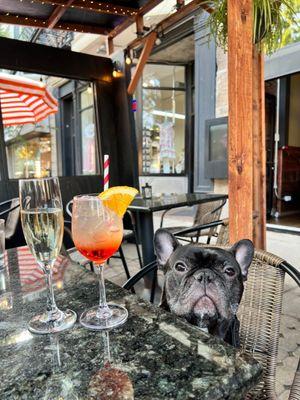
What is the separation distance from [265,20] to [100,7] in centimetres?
224

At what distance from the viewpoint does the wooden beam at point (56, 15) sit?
3.25m

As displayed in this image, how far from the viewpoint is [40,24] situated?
374 centimetres

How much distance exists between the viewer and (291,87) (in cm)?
645

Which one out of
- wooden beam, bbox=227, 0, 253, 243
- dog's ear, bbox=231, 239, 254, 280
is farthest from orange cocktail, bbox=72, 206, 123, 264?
wooden beam, bbox=227, 0, 253, 243

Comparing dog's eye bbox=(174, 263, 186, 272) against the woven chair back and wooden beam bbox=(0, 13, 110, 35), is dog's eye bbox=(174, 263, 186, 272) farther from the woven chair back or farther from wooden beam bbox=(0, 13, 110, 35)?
wooden beam bbox=(0, 13, 110, 35)

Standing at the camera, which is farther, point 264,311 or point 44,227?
point 264,311

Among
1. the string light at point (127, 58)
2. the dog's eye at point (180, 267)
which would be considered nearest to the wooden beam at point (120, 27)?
the string light at point (127, 58)

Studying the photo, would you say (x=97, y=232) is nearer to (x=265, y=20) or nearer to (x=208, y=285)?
(x=208, y=285)

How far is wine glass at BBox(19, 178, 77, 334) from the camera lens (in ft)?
2.15

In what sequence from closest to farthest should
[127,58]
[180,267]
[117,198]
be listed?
[117,198] → [180,267] → [127,58]

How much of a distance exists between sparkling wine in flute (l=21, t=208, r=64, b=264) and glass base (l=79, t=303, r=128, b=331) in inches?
5.6

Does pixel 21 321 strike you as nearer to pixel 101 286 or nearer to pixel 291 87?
pixel 101 286

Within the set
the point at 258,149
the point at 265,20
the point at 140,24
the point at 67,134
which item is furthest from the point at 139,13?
the point at 67,134

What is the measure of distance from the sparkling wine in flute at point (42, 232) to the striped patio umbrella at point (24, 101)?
11.2 feet
